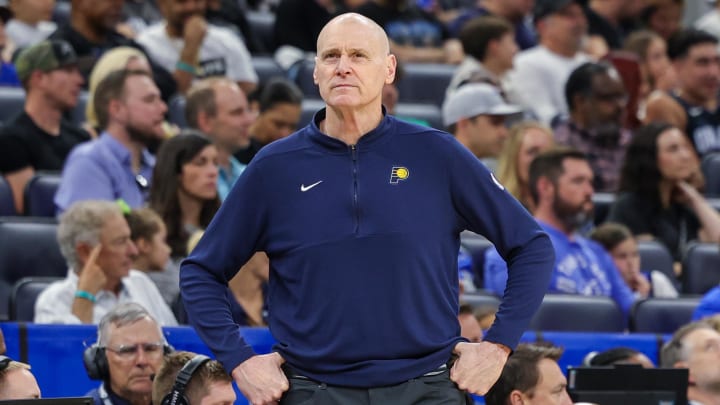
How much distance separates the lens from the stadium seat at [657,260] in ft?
26.6

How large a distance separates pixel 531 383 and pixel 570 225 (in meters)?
2.74

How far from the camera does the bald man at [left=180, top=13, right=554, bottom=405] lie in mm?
3633

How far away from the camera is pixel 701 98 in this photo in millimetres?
10289

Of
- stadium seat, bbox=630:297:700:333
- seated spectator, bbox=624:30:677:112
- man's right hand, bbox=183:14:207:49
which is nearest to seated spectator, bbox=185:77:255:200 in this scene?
man's right hand, bbox=183:14:207:49

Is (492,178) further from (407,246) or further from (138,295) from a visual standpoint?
(138,295)

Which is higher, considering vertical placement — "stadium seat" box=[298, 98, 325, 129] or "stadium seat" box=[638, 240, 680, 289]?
"stadium seat" box=[298, 98, 325, 129]

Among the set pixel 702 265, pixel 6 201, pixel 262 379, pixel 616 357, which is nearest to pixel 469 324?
pixel 616 357

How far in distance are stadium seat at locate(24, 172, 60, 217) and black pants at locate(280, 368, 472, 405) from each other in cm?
399

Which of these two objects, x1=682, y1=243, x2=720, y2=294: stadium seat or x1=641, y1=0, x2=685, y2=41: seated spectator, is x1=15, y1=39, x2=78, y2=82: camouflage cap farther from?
x1=641, y1=0, x2=685, y2=41: seated spectator

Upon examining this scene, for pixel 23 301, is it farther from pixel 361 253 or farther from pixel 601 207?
pixel 601 207

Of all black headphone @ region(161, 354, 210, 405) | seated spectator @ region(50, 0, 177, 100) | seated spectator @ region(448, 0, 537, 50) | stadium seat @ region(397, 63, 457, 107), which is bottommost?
black headphone @ region(161, 354, 210, 405)

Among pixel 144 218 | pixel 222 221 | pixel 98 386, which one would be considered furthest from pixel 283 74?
pixel 222 221

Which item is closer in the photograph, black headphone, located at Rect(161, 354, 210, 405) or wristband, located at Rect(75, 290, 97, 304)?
black headphone, located at Rect(161, 354, 210, 405)

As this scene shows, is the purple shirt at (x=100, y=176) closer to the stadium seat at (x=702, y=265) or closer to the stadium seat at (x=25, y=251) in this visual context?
the stadium seat at (x=25, y=251)
